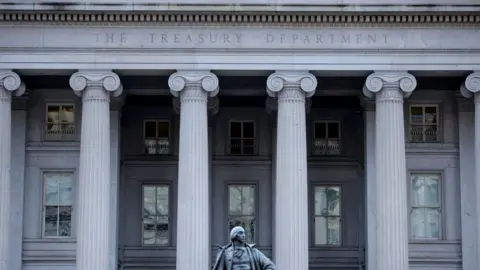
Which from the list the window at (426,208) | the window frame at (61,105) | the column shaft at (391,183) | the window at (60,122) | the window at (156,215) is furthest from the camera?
the window at (156,215)

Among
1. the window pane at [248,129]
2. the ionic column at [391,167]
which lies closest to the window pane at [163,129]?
the window pane at [248,129]

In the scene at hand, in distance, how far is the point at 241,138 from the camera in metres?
53.2

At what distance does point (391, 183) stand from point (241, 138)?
903 centimetres

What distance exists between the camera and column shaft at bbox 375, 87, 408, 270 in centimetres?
4572

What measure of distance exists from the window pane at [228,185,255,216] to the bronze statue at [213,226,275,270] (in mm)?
22512

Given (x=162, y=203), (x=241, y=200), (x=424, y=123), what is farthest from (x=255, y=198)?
(x=424, y=123)

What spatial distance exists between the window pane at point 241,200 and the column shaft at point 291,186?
6684mm

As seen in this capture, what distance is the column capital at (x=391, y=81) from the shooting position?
46469 mm

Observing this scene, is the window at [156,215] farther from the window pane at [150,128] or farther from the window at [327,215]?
the window at [327,215]

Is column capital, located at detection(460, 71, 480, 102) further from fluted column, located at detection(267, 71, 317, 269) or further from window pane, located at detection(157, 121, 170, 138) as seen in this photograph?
window pane, located at detection(157, 121, 170, 138)

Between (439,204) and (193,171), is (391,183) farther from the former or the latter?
(193,171)

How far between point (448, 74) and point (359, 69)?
3.34m

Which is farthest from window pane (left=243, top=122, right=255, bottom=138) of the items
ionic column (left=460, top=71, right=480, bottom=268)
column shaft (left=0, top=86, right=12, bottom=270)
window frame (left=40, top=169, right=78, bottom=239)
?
column shaft (left=0, top=86, right=12, bottom=270)

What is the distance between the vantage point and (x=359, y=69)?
46750 mm
